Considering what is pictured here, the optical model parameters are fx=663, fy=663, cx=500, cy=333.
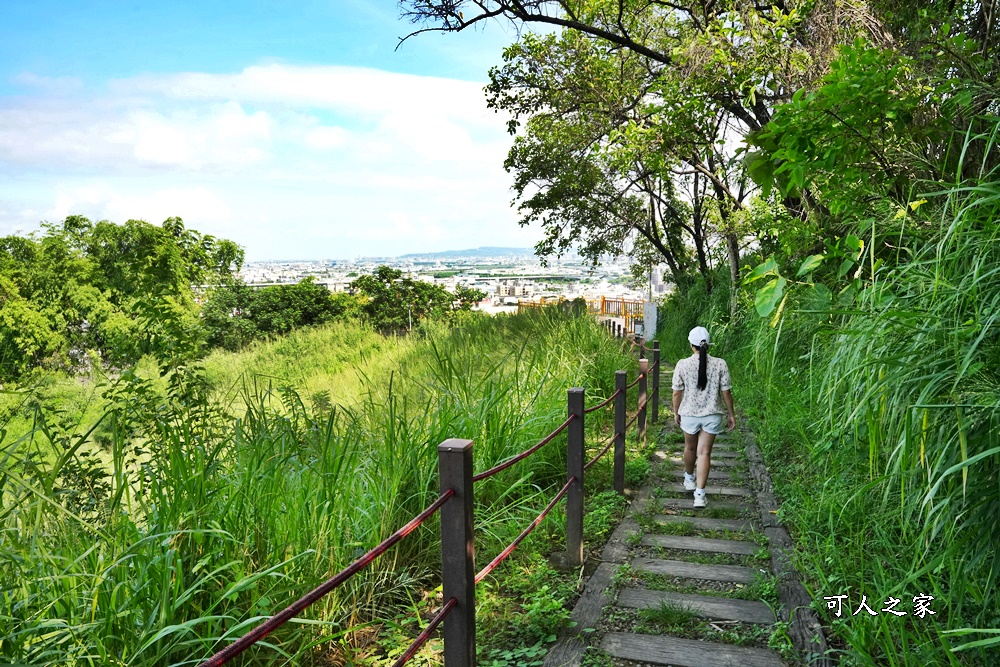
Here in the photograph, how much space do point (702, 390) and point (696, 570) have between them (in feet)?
6.02

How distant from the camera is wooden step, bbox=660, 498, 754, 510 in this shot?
5.17m

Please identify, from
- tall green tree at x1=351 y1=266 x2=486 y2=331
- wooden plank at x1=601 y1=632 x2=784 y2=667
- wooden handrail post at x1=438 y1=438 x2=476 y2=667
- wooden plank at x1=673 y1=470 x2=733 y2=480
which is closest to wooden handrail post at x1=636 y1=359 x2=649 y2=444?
wooden plank at x1=673 y1=470 x2=733 y2=480

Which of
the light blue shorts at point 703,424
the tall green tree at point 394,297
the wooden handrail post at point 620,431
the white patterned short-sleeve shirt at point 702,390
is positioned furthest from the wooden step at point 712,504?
the tall green tree at point 394,297

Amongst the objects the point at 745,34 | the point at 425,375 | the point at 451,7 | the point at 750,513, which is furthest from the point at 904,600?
the point at 451,7

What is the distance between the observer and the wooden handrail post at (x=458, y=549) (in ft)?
8.04

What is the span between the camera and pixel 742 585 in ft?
12.3

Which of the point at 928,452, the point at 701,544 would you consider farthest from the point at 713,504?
the point at 928,452

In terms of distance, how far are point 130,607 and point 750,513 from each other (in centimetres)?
424

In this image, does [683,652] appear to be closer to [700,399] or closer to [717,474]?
[700,399]

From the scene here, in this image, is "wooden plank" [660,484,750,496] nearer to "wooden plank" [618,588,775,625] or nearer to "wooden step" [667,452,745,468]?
"wooden step" [667,452,745,468]

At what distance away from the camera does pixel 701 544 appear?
4.39m

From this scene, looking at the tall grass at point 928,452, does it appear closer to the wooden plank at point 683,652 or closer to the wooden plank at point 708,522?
the wooden plank at point 683,652

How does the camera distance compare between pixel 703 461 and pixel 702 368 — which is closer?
pixel 703 461

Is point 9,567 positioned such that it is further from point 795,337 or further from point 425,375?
point 795,337
